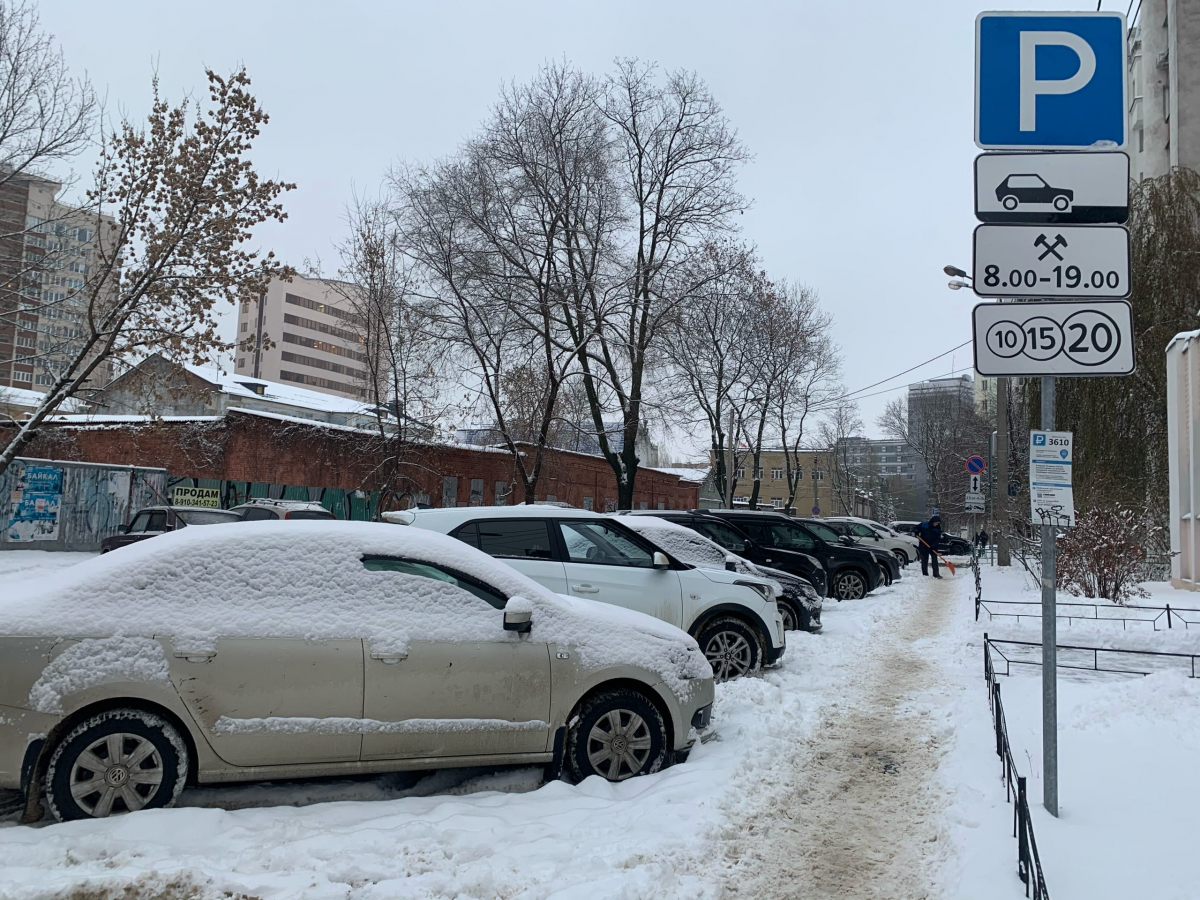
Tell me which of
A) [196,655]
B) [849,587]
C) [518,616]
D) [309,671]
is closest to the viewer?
[196,655]

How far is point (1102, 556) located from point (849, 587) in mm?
5207

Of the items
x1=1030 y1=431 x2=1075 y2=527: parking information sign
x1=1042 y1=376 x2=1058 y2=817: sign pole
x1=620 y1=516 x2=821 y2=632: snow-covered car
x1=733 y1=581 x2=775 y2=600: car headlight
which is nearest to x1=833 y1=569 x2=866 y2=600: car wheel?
x1=620 y1=516 x2=821 y2=632: snow-covered car

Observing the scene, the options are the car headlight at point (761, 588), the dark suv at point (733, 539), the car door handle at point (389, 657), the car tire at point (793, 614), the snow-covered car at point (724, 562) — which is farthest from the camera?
the dark suv at point (733, 539)

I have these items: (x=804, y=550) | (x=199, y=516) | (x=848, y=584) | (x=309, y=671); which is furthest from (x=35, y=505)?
(x=309, y=671)

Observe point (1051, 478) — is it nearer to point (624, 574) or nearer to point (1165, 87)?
point (624, 574)

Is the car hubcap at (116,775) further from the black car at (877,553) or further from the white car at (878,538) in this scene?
the white car at (878,538)

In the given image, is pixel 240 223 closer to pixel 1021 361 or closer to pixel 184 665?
pixel 184 665

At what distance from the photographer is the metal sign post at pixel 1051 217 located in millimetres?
4480

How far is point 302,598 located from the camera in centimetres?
518

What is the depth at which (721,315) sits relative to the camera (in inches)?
1348

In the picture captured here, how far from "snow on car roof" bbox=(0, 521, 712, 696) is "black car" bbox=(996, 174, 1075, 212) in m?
3.40

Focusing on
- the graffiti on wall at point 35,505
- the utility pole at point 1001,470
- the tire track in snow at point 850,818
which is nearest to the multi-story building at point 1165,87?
the utility pole at point 1001,470

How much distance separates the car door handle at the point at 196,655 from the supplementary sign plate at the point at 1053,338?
4292 millimetres

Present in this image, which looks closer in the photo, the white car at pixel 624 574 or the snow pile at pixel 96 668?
the snow pile at pixel 96 668
